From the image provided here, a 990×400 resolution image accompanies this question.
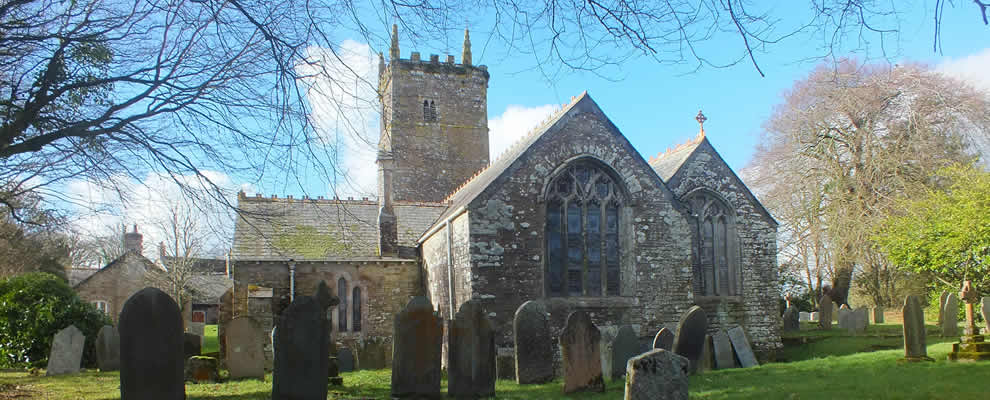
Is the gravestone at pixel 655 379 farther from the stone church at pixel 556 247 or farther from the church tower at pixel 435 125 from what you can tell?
the church tower at pixel 435 125

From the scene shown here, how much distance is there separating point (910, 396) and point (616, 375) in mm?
4479

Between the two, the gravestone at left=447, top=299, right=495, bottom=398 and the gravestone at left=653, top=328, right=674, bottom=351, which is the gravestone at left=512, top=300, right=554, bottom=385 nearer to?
the gravestone at left=447, top=299, right=495, bottom=398

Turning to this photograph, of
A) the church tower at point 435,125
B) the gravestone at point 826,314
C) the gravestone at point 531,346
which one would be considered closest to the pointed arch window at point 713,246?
the gravestone at point 826,314

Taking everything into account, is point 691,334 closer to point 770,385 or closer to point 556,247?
point 770,385

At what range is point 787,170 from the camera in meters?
27.1

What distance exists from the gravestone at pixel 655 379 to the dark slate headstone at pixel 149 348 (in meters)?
4.77

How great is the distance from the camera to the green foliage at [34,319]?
16812 millimetres

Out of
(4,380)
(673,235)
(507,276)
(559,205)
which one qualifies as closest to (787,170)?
(673,235)

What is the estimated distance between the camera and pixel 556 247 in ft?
49.2

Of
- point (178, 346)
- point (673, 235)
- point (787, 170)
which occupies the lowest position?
point (178, 346)

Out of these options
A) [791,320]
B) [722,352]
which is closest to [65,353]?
[722,352]

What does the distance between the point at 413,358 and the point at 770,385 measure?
5.11 metres

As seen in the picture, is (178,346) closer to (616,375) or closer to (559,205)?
(616,375)

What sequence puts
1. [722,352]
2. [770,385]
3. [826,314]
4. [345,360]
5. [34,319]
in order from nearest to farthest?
[770,385]
[722,352]
[345,360]
[34,319]
[826,314]
